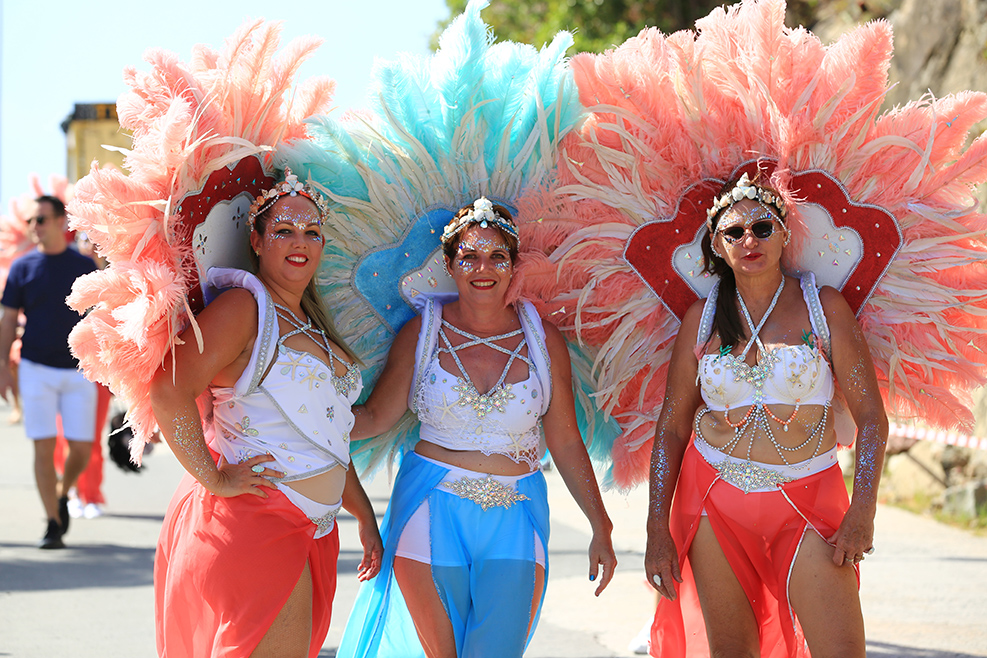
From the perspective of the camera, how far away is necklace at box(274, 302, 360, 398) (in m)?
3.34

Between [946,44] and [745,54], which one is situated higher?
[946,44]

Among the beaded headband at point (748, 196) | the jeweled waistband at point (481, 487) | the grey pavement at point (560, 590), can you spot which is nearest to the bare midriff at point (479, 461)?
the jeweled waistband at point (481, 487)

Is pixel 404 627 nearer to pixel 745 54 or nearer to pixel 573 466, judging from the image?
pixel 573 466

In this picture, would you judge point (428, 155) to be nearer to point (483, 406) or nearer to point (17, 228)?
point (483, 406)

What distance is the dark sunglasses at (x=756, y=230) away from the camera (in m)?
3.40

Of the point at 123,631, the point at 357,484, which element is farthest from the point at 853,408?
the point at 123,631

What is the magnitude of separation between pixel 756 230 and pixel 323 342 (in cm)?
151

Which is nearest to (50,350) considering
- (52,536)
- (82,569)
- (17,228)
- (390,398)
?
(52,536)

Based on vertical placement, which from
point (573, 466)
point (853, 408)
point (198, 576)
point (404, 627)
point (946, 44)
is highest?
point (946, 44)

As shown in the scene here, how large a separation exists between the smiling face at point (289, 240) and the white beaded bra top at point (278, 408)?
10cm

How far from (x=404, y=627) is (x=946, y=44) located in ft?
26.3

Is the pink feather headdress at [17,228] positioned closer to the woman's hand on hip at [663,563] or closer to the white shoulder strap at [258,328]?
the white shoulder strap at [258,328]

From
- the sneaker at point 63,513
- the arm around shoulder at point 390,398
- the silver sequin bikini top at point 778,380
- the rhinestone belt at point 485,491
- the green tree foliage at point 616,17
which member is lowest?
the sneaker at point 63,513

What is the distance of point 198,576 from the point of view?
121 inches
